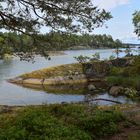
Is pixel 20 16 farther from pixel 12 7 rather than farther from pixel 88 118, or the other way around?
pixel 88 118

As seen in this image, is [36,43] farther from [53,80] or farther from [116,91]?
[53,80]

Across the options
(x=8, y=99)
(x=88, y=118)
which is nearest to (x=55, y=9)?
(x=88, y=118)

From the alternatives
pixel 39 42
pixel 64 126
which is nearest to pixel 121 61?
pixel 39 42

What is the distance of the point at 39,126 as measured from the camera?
33.7 feet

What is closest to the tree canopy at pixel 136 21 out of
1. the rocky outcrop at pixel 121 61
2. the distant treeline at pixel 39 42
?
the rocky outcrop at pixel 121 61

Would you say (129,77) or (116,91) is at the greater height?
(129,77)

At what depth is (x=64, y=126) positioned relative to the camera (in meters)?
10.6

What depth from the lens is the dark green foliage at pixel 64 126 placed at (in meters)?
9.71

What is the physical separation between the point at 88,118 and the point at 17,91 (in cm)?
3404

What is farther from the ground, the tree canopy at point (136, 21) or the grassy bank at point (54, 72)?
the tree canopy at point (136, 21)

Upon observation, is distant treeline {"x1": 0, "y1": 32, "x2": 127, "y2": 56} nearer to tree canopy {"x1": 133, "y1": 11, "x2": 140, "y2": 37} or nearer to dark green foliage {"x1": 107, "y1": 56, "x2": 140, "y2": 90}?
dark green foliage {"x1": 107, "y1": 56, "x2": 140, "y2": 90}

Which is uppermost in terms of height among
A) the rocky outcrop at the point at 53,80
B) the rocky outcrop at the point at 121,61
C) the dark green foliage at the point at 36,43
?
the dark green foliage at the point at 36,43

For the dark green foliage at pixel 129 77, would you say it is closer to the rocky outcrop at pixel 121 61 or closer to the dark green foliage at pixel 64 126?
the rocky outcrop at pixel 121 61

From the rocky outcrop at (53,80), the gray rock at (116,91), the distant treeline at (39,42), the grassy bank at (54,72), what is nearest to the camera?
the distant treeline at (39,42)
